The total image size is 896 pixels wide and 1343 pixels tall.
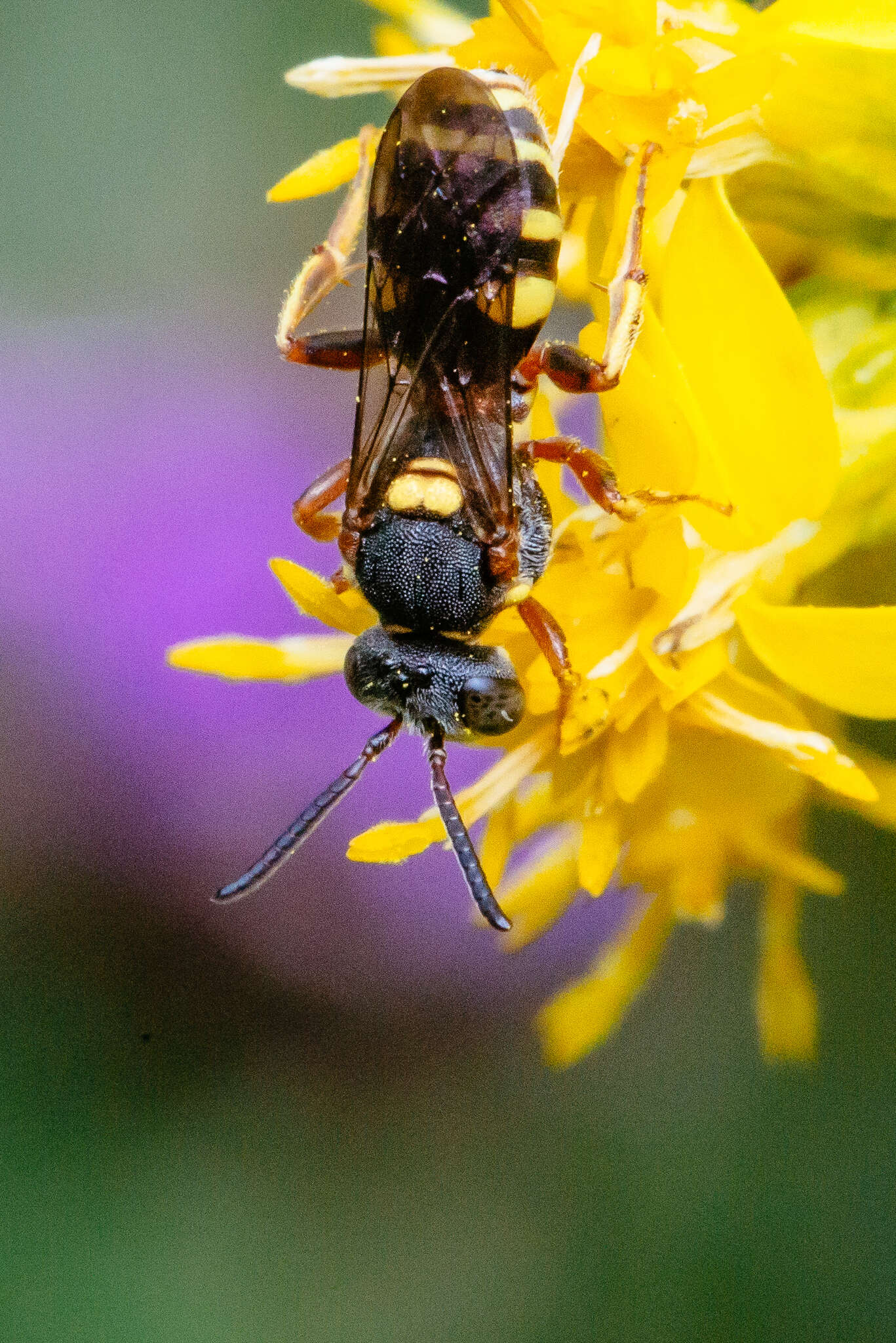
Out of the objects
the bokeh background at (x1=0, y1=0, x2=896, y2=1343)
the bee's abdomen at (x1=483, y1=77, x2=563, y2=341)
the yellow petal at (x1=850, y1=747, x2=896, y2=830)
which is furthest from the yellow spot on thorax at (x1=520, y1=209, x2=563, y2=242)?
the bokeh background at (x1=0, y1=0, x2=896, y2=1343)

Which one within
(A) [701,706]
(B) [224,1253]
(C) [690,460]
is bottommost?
(B) [224,1253]

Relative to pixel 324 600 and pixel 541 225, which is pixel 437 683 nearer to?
pixel 324 600

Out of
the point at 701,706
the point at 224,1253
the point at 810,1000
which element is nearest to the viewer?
the point at 701,706

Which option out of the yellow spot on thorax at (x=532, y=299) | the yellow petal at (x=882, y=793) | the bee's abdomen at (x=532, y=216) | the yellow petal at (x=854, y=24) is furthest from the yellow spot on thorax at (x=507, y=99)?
the yellow petal at (x=882, y=793)

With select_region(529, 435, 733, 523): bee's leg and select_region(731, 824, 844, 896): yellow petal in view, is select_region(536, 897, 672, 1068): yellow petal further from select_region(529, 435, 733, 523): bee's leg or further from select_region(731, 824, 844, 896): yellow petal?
select_region(529, 435, 733, 523): bee's leg

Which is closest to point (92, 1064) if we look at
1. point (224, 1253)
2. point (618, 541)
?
point (224, 1253)

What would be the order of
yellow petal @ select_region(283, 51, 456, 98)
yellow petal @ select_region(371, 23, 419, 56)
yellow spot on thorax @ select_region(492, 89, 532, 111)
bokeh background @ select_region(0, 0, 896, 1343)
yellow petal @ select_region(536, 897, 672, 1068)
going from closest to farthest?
yellow spot on thorax @ select_region(492, 89, 532, 111), yellow petal @ select_region(283, 51, 456, 98), yellow petal @ select_region(371, 23, 419, 56), yellow petal @ select_region(536, 897, 672, 1068), bokeh background @ select_region(0, 0, 896, 1343)

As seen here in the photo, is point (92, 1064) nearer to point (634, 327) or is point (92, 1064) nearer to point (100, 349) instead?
point (100, 349)
